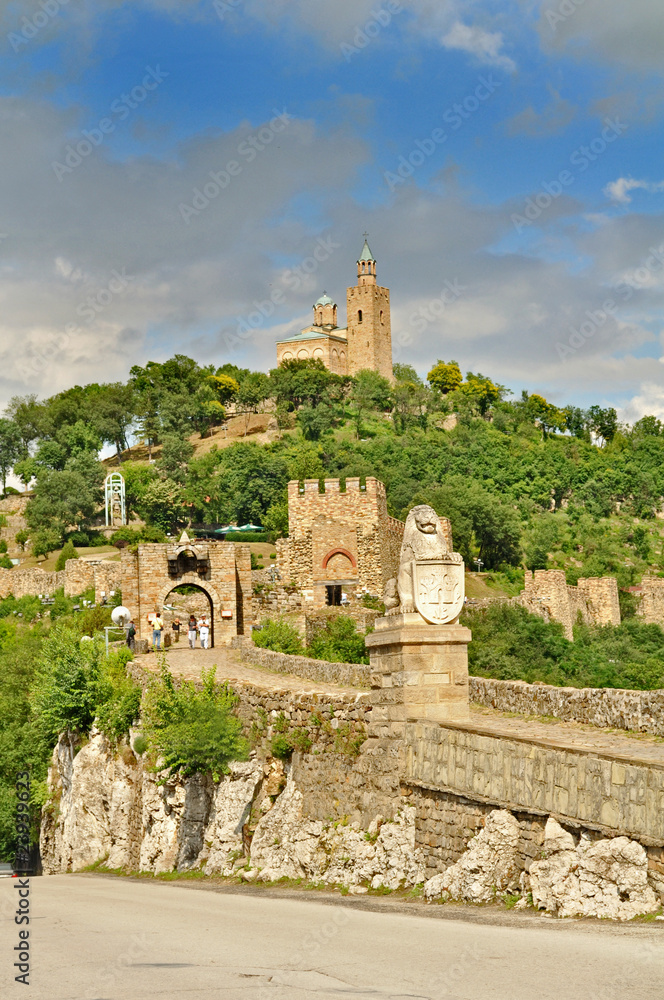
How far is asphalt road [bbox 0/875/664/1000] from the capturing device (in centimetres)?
600

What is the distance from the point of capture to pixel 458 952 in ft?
22.2

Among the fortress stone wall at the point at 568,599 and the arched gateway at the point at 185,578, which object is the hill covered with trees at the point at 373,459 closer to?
the fortress stone wall at the point at 568,599

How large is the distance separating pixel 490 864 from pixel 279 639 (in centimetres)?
1790

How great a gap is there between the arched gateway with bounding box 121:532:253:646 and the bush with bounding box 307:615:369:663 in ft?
7.36

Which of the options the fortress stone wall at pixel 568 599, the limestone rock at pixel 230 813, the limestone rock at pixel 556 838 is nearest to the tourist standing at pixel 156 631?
the limestone rock at pixel 230 813

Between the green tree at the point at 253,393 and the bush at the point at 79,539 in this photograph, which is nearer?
the bush at the point at 79,539

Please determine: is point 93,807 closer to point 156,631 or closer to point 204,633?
point 156,631

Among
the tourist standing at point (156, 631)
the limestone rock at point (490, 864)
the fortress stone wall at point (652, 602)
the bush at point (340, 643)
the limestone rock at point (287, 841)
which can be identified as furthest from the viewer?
the fortress stone wall at point (652, 602)

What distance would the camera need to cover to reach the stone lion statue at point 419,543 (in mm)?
10523

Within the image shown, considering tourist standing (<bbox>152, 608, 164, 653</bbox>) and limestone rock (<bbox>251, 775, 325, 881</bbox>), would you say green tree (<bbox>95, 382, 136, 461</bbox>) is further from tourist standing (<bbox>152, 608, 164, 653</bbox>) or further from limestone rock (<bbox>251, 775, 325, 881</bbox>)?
limestone rock (<bbox>251, 775, 325, 881</bbox>)

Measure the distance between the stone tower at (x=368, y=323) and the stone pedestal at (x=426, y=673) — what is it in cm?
9432

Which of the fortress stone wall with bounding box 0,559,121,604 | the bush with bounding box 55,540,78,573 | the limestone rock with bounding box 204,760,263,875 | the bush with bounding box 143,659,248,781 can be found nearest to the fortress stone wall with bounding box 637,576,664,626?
the fortress stone wall with bounding box 0,559,121,604

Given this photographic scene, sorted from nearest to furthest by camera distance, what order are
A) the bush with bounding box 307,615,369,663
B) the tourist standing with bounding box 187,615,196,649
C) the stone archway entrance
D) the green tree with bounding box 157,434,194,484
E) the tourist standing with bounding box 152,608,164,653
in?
1. the tourist standing with bounding box 152,608,164,653
2. the bush with bounding box 307,615,369,663
3. the tourist standing with bounding box 187,615,196,649
4. the stone archway entrance
5. the green tree with bounding box 157,434,194,484

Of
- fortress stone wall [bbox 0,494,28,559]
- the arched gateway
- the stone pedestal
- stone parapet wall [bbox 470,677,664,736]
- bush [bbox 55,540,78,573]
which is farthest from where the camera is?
fortress stone wall [bbox 0,494,28,559]
